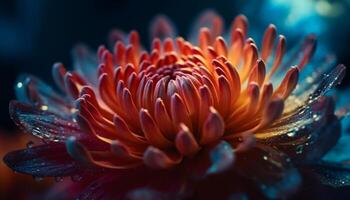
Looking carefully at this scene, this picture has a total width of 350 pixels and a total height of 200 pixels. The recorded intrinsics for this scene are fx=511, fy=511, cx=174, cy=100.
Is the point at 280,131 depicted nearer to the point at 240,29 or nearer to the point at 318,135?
the point at 318,135

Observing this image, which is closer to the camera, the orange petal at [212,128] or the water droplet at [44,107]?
the orange petal at [212,128]

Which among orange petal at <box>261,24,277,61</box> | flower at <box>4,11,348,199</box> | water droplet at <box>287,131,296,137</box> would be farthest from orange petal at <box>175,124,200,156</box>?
orange petal at <box>261,24,277,61</box>

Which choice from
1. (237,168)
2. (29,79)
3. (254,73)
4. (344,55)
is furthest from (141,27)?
(237,168)

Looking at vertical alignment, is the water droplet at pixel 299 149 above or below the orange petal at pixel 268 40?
below

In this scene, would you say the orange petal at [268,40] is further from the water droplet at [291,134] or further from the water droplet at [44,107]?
the water droplet at [44,107]

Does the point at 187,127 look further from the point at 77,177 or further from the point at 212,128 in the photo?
the point at 77,177

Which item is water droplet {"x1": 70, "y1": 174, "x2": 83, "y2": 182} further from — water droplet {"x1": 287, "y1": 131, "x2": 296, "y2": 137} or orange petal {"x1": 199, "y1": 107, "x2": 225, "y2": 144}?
water droplet {"x1": 287, "y1": 131, "x2": 296, "y2": 137}

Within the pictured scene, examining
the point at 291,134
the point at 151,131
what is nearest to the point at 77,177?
the point at 151,131

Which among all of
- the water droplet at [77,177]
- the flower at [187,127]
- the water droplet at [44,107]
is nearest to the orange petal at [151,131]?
the flower at [187,127]
